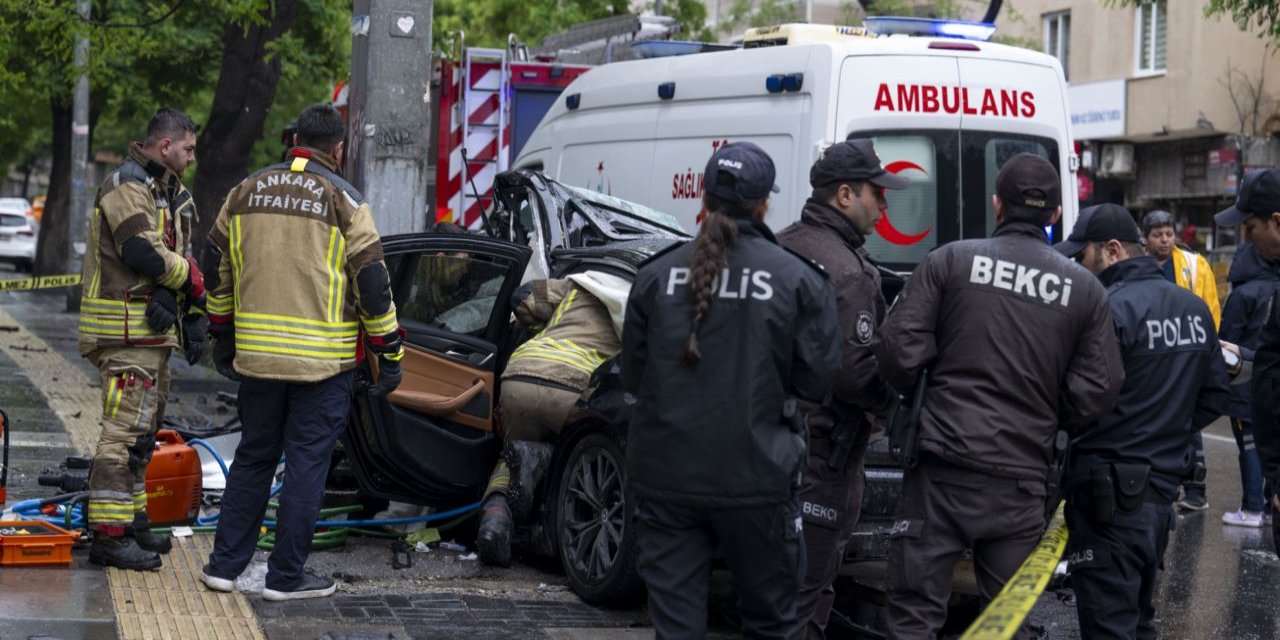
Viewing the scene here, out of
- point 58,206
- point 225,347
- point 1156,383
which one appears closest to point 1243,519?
point 1156,383

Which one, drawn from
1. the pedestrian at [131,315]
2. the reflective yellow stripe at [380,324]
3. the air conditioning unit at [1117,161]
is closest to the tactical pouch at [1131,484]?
the reflective yellow stripe at [380,324]

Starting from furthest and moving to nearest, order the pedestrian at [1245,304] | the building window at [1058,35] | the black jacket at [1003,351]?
the building window at [1058,35] < the pedestrian at [1245,304] < the black jacket at [1003,351]

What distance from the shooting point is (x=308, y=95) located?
31.9 metres

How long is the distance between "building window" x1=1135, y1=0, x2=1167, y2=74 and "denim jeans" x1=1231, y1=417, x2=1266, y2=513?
730 inches

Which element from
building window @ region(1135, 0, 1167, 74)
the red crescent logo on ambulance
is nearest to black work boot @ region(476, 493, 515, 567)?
the red crescent logo on ambulance

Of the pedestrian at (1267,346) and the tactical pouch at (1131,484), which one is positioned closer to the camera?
the tactical pouch at (1131,484)

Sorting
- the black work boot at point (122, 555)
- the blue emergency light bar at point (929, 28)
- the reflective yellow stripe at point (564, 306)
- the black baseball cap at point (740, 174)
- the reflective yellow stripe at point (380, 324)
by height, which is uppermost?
the blue emergency light bar at point (929, 28)

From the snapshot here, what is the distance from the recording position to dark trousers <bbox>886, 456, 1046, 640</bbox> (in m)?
4.80

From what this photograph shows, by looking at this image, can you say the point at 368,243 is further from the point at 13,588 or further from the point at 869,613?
the point at 869,613

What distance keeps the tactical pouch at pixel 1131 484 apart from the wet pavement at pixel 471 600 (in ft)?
3.85

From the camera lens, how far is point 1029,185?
4965 millimetres

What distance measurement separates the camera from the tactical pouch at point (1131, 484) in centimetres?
515

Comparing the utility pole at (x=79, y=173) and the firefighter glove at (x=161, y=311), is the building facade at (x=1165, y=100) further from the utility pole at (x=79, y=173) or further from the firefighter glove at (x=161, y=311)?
the firefighter glove at (x=161, y=311)

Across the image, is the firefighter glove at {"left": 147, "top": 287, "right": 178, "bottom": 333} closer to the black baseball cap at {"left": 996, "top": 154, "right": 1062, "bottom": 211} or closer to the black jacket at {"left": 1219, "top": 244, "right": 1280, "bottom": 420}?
the black baseball cap at {"left": 996, "top": 154, "right": 1062, "bottom": 211}
